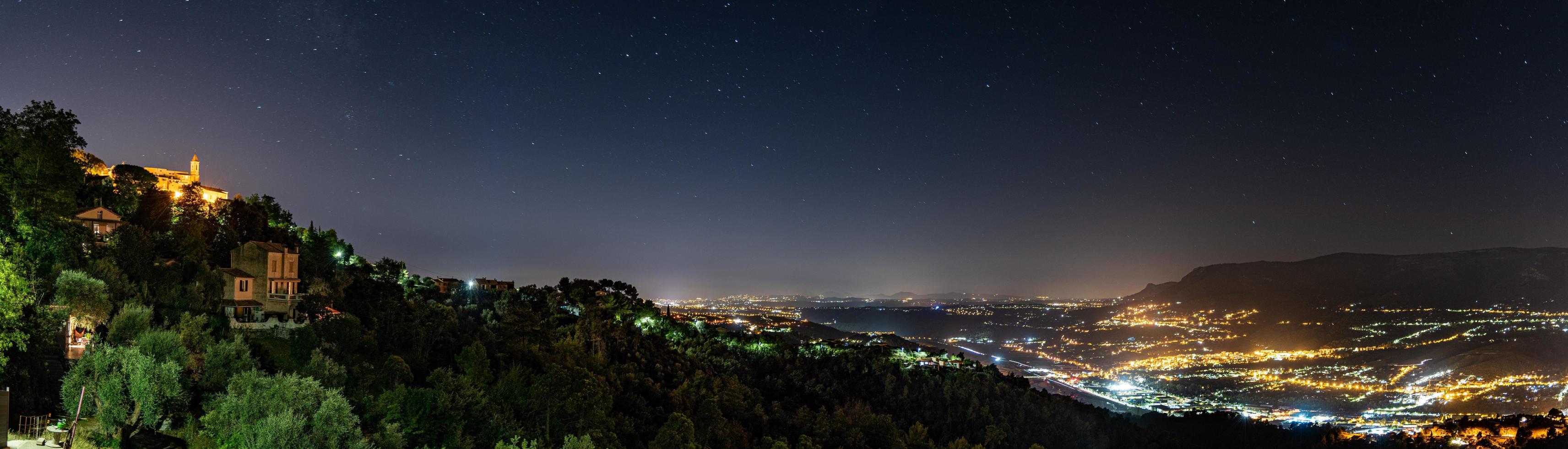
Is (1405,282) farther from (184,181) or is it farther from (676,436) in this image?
(184,181)

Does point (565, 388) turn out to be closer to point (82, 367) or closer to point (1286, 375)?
point (82, 367)

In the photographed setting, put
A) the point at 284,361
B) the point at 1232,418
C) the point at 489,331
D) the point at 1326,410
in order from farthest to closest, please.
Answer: the point at 1326,410
the point at 1232,418
the point at 489,331
the point at 284,361

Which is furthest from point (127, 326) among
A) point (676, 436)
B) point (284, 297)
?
point (676, 436)

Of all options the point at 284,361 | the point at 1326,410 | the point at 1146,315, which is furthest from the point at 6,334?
the point at 1146,315

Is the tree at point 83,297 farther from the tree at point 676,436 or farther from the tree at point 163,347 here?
the tree at point 676,436

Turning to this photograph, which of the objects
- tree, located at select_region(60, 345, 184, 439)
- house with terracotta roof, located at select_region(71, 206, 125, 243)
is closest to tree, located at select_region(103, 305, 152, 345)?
tree, located at select_region(60, 345, 184, 439)
